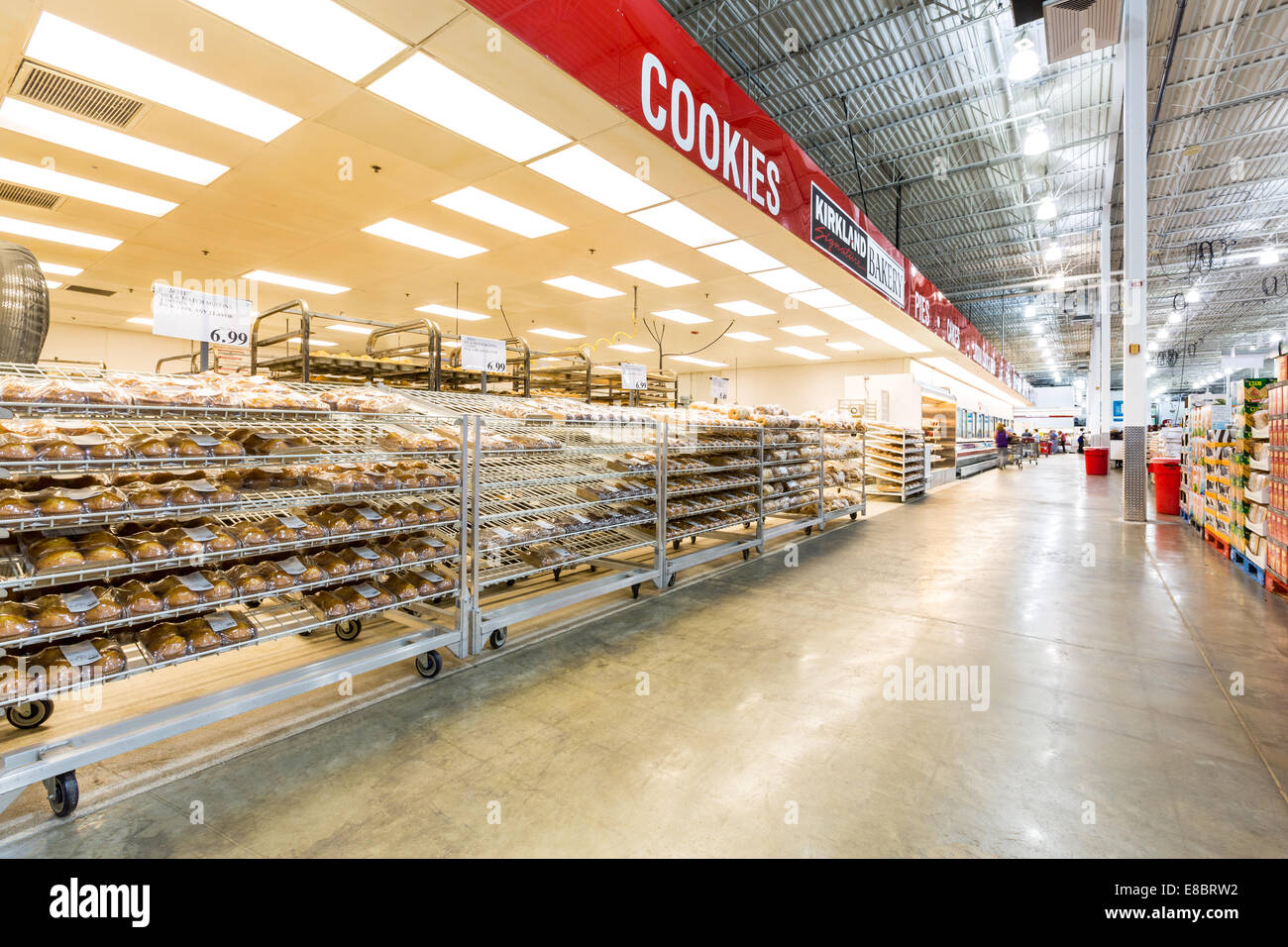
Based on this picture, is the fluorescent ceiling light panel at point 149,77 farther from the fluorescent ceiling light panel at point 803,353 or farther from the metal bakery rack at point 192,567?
the fluorescent ceiling light panel at point 803,353

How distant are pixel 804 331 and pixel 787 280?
13.3 feet

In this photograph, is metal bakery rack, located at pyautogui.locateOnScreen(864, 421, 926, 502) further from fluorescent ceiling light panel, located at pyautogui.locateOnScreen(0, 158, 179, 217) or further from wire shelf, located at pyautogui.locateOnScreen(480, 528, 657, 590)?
fluorescent ceiling light panel, located at pyautogui.locateOnScreen(0, 158, 179, 217)

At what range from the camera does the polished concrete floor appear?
1.76 metres

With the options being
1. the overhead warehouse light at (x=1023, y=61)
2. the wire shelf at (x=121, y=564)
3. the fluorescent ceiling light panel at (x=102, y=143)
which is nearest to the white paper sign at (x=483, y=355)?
the wire shelf at (x=121, y=564)

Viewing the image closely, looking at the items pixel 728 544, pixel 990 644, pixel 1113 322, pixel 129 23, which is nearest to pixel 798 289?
pixel 728 544

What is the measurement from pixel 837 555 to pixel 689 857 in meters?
4.78

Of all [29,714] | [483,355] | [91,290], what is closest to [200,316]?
[483,355]

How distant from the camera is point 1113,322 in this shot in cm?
2603

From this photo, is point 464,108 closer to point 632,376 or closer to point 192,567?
point 632,376

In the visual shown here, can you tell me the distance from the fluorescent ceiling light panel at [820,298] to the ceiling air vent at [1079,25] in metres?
3.85

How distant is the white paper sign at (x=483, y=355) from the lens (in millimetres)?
3688

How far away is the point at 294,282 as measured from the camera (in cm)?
902

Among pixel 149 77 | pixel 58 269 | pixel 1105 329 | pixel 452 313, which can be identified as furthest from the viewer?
pixel 1105 329
